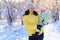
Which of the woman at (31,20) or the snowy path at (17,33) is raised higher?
the woman at (31,20)

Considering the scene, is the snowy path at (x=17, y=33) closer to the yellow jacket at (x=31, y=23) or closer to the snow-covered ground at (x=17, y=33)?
the snow-covered ground at (x=17, y=33)

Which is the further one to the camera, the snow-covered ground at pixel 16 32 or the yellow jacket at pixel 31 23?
the snow-covered ground at pixel 16 32

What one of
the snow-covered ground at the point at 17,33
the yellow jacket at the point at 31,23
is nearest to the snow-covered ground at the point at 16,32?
the snow-covered ground at the point at 17,33

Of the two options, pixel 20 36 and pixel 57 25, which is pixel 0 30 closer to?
pixel 20 36

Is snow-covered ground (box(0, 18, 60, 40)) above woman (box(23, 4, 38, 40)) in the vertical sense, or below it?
below

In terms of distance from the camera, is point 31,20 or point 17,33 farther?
point 17,33

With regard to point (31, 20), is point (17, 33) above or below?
below

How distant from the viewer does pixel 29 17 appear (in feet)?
5.67

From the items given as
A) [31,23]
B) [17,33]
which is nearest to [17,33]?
[17,33]

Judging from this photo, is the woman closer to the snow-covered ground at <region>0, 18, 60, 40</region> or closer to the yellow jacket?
the yellow jacket

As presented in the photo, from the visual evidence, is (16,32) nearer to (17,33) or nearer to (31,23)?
(17,33)

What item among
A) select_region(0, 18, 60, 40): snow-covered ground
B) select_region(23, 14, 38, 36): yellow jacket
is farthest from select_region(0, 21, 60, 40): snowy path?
select_region(23, 14, 38, 36): yellow jacket

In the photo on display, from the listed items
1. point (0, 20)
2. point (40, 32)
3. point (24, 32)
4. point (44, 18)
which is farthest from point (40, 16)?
point (0, 20)

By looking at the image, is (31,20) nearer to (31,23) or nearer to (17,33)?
(31,23)
